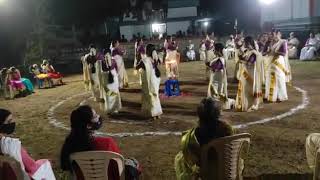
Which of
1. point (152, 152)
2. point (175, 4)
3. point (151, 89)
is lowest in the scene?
point (152, 152)

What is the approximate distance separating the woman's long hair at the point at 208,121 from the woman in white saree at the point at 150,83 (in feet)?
19.8

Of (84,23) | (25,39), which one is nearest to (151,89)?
(25,39)

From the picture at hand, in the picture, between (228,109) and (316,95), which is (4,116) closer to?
(228,109)

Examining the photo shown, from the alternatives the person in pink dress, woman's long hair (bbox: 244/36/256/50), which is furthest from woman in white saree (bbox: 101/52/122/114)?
the person in pink dress

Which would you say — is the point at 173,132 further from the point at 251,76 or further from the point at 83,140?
the point at 83,140

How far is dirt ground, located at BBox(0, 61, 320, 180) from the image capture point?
768 centimetres

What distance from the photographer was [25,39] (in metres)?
31.4

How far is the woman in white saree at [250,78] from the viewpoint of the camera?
11.6m

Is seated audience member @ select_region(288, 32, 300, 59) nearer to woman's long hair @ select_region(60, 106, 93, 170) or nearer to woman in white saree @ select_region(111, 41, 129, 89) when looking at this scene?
woman in white saree @ select_region(111, 41, 129, 89)

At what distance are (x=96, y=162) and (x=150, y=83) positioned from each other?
6526 millimetres

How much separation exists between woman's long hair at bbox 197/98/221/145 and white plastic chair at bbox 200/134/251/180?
151mm

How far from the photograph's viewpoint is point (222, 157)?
199 inches

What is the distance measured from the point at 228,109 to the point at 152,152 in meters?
4.15

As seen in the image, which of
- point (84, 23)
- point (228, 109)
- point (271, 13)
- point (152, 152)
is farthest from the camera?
point (84, 23)
